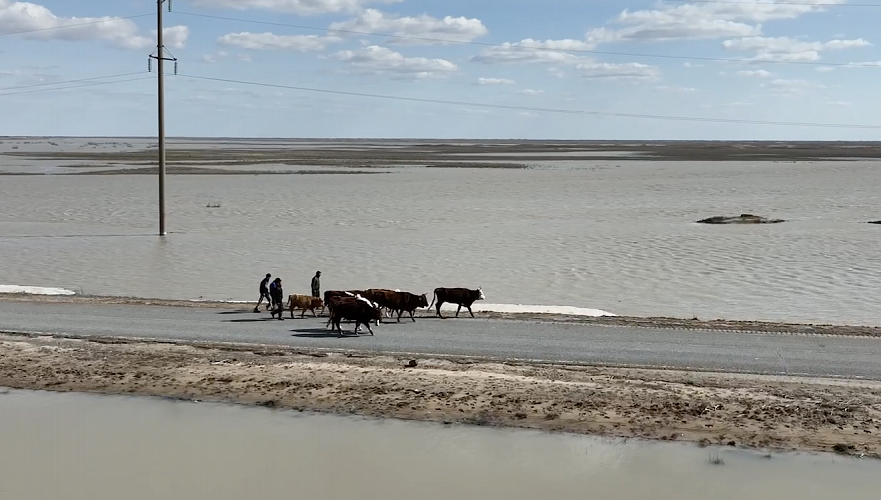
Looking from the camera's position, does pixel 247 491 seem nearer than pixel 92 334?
Yes

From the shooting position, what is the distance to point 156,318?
71.4ft

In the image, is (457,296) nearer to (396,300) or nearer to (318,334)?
(396,300)

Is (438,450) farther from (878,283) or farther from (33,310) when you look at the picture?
(878,283)

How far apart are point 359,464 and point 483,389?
2.99 m

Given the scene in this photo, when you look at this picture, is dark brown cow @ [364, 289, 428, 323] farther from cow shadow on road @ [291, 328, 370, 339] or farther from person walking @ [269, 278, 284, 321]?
person walking @ [269, 278, 284, 321]

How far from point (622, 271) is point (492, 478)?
20051 mm

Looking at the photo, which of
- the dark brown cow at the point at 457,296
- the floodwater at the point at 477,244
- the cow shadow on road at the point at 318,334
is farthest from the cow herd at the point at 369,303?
the floodwater at the point at 477,244

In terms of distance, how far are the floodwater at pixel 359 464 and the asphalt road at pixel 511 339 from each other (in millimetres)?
4402

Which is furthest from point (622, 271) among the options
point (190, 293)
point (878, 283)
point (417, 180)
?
point (417, 180)

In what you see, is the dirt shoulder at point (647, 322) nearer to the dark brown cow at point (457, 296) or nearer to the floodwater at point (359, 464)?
the dark brown cow at point (457, 296)

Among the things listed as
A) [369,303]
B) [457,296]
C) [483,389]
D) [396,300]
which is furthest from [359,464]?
[457,296]

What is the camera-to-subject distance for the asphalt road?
17.4 m

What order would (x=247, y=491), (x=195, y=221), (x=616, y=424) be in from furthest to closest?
(x=195, y=221) → (x=616, y=424) → (x=247, y=491)

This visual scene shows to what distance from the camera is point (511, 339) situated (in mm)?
19406
